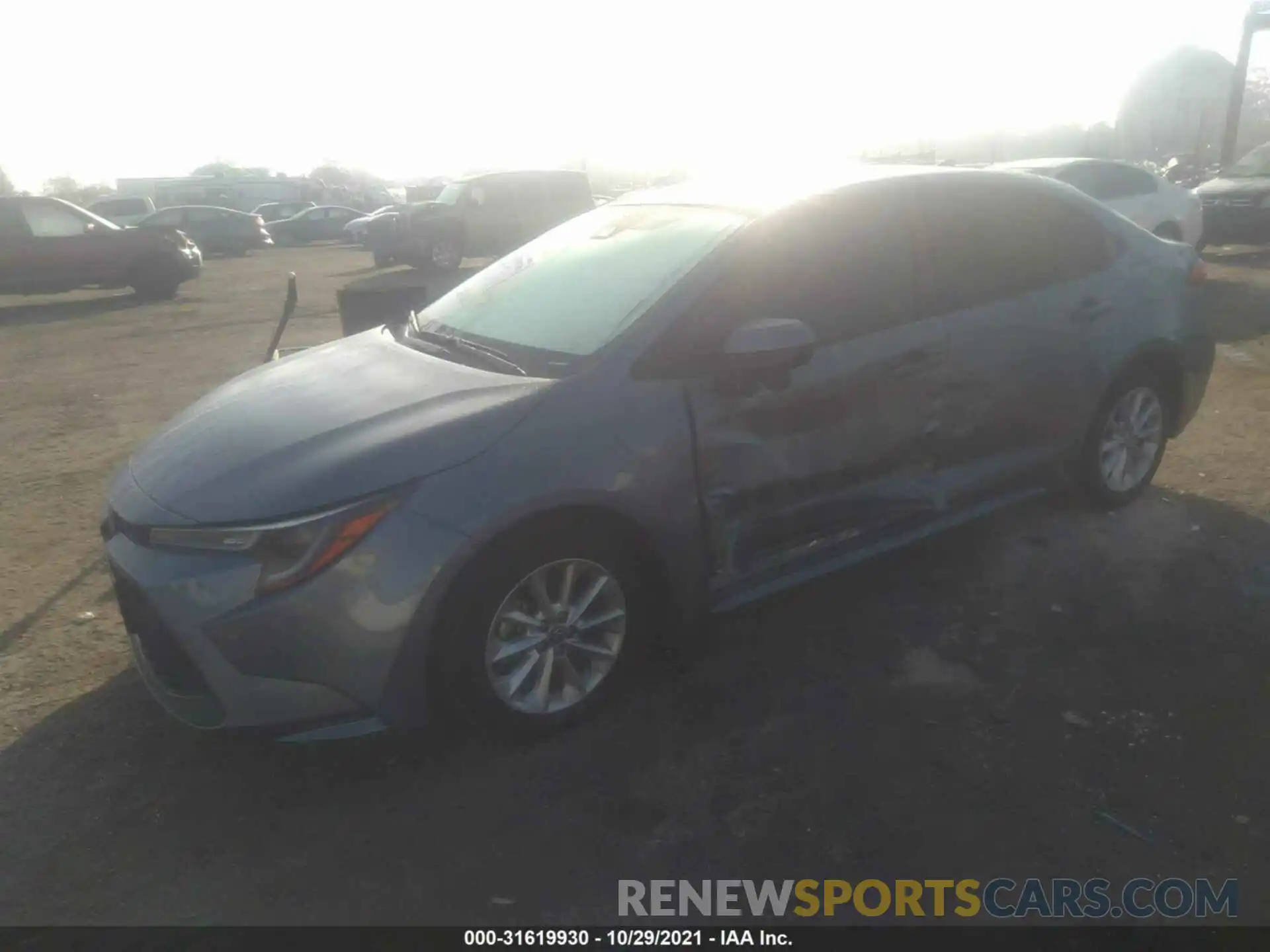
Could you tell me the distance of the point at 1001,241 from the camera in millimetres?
4262

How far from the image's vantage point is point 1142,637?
12.4 feet

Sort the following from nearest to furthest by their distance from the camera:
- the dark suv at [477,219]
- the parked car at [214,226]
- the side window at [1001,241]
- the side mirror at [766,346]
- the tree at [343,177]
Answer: the side mirror at [766,346] < the side window at [1001,241] < the dark suv at [477,219] < the parked car at [214,226] < the tree at [343,177]

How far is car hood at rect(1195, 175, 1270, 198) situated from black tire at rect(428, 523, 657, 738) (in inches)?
559

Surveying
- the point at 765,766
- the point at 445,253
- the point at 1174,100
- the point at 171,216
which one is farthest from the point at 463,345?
the point at 1174,100

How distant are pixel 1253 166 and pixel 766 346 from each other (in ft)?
52.3

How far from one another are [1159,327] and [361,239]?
25687mm

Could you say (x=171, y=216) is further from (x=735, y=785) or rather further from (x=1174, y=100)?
(x=1174, y=100)

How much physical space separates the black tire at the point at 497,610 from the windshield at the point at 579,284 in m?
0.60

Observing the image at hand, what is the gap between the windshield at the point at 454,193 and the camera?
1975 cm

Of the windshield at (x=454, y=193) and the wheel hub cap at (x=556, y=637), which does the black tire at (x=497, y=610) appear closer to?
the wheel hub cap at (x=556, y=637)

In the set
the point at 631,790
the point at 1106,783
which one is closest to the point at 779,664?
the point at 631,790

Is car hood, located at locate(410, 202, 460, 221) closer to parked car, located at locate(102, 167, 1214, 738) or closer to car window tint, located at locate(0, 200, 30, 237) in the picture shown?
car window tint, located at locate(0, 200, 30, 237)

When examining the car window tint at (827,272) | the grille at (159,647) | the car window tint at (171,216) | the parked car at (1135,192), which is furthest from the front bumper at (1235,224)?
the car window tint at (171,216)

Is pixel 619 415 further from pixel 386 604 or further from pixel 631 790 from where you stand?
pixel 631 790
